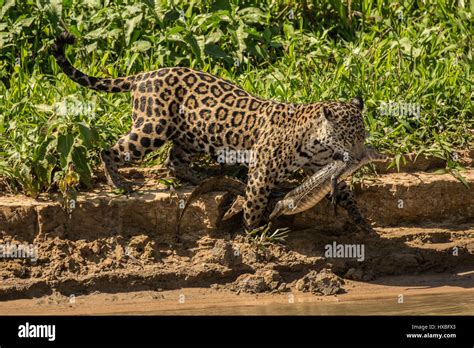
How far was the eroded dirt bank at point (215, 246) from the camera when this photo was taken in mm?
10102

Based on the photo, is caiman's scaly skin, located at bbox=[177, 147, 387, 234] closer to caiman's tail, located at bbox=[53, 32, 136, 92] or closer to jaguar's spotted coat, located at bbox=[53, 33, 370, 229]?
jaguar's spotted coat, located at bbox=[53, 33, 370, 229]

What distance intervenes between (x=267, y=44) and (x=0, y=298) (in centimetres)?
423

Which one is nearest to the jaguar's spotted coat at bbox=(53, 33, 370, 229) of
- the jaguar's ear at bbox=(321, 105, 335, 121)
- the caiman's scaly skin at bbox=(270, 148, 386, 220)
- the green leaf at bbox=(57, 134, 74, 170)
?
the jaguar's ear at bbox=(321, 105, 335, 121)

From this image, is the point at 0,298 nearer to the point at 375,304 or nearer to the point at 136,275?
the point at 136,275

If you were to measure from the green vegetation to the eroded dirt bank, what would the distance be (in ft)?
1.70

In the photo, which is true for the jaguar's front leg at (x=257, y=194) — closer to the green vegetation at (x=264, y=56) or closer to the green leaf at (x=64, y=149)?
the green vegetation at (x=264, y=56)

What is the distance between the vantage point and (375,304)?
386 inches

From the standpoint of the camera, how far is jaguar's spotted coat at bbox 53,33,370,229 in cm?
1035

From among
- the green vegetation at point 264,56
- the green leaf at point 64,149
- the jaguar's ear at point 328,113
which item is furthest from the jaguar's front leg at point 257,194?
the green leaf at point 64,149

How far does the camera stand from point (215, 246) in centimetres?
1043

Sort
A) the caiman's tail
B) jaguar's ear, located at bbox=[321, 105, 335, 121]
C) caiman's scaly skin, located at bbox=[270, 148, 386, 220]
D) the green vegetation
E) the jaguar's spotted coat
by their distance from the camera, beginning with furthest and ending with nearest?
the green vegetation
the caiman's tail
the jaguar's spotted coat
jaguar's ear, located at bbox=[321, 105, 335, 121]
caiman's scaly skin, located at bbox=[270, 148, 386, 220]

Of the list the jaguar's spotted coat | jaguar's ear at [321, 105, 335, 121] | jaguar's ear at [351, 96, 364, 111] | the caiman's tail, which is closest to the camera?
jaguar's ear at [321, 105, 335, 121]

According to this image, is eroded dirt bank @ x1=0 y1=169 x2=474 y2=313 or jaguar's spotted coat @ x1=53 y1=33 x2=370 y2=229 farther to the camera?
jaguar's spotted coat @ x1=53 y1=33 x2=370 y2=229
